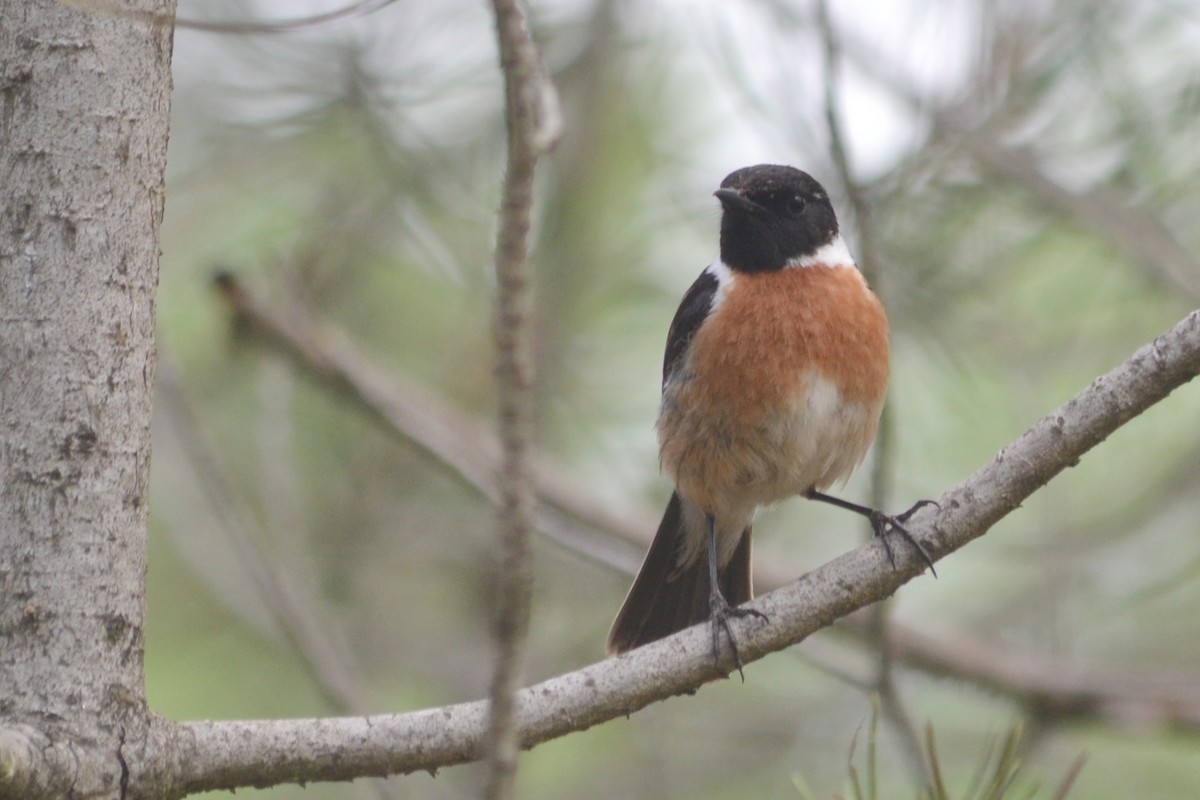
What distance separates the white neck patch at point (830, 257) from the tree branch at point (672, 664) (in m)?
1.80

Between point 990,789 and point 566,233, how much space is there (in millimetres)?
4319

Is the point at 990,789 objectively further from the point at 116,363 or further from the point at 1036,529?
the point at 1036,529

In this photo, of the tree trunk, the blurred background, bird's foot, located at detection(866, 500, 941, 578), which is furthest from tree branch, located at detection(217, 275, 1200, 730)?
the tree trunk

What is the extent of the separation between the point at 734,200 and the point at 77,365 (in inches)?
112

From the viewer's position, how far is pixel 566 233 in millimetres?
6324

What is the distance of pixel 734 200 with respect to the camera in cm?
465

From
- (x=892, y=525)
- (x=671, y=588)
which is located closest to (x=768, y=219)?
(x=671, y=588)

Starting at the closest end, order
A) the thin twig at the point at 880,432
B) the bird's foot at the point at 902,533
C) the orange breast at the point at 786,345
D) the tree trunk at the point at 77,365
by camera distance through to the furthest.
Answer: the tree trunk at the point at 77,365
the bird's foot at the point at 902,533
the thin twig at the point at 880,432
the orange breast at the point at 786,345

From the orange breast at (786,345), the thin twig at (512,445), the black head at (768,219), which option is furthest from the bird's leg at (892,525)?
the thin twig at (512,445)

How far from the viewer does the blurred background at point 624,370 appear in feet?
17.5

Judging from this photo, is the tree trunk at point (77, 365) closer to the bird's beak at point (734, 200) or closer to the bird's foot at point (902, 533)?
the bird's foot at point (902, 533)

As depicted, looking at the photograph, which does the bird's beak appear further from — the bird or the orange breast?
the orange breast

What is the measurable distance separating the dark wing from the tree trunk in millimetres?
2489

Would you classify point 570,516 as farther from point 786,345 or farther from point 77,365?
point 77,365
